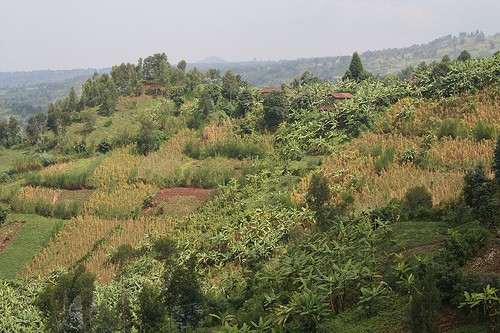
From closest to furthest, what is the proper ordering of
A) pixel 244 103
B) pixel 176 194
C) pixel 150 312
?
pixel 150 312
pixel 176 194
pixel 244 103

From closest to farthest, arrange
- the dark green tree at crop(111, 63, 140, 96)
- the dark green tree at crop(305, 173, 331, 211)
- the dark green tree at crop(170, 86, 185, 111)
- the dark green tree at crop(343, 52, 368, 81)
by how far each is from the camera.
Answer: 1. the dark green tree at crop(305, 173, 331, 211)
2. the dark green tree at crop(343, 52, 368, 81)
3. the dark green tree at crop(170, 86, 185, 111)
4. the dark green tree at crop(111, 63, 140, 96)

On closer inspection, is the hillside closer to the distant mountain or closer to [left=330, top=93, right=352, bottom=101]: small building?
[left=330, top=93, right=352, bottom=101]: small building

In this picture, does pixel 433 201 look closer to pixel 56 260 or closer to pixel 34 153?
pixel 56 260

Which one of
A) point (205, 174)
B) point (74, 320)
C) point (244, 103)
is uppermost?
point (244, 103)

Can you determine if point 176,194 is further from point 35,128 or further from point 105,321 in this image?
point 35,128

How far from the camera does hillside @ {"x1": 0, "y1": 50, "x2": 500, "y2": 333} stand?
8.33 m

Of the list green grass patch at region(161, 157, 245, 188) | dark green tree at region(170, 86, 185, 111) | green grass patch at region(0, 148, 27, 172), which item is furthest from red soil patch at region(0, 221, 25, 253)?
dark green tree at region(170, 86, 185, 111)

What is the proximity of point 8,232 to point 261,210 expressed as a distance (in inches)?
492

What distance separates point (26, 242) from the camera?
1945cm

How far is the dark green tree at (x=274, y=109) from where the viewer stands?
25.3 m

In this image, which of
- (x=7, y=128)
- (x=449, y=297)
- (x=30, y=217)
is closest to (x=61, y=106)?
(x=7, y=128)

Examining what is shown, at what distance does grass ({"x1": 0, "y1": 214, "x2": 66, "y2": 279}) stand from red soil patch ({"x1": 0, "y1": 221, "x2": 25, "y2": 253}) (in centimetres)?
25

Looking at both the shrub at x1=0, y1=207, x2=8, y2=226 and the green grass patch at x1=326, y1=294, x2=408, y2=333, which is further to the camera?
the shrub at x1=0, y1=207, x2=8, y2=226

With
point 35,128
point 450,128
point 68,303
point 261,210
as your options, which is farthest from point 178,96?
point 68,303
